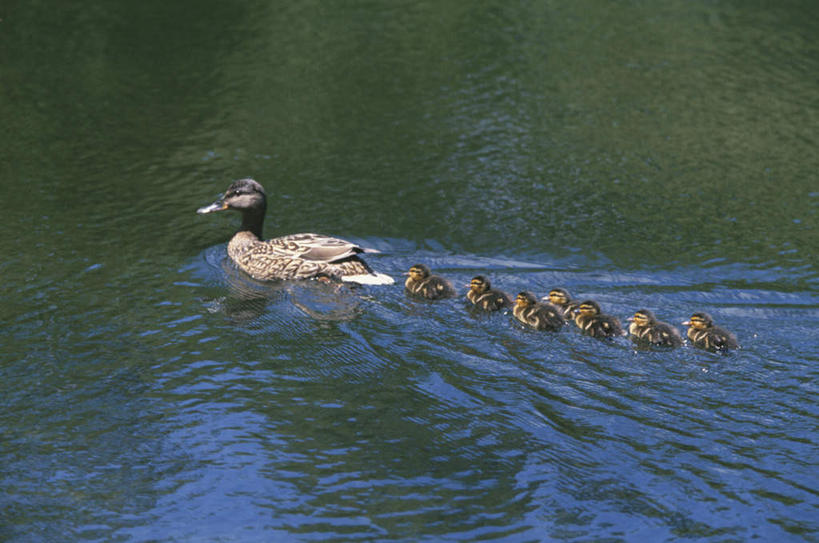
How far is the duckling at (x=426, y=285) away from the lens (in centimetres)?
752

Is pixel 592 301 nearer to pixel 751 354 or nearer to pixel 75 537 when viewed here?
pixel 751 354

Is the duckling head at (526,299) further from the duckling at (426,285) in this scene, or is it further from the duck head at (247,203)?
the duck head at (247,203)

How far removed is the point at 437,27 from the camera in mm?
15789

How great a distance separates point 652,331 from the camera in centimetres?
677

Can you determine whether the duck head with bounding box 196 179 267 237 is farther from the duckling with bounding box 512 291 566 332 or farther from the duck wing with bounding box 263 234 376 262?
the duckling with bounding box 512 291 566 332

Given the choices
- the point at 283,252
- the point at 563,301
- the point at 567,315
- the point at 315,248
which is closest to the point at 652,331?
the point at 567,315

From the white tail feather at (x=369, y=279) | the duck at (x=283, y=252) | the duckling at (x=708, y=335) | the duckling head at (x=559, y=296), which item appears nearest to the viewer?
the duckling at (x=708, y=335)

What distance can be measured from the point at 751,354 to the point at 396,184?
4484mm

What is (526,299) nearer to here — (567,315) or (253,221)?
(567,315)

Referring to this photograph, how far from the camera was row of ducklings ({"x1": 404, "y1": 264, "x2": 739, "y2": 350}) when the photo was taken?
6730 millimetres

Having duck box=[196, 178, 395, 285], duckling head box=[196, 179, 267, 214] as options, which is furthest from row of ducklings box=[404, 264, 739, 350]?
duckling head box=[196, 179, 267, 214]

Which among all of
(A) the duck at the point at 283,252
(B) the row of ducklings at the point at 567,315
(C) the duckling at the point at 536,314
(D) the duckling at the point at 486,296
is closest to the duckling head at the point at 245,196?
(A) the duck at the point at 283,252

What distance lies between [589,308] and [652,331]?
45cm

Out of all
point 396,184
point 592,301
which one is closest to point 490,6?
point 396,184
